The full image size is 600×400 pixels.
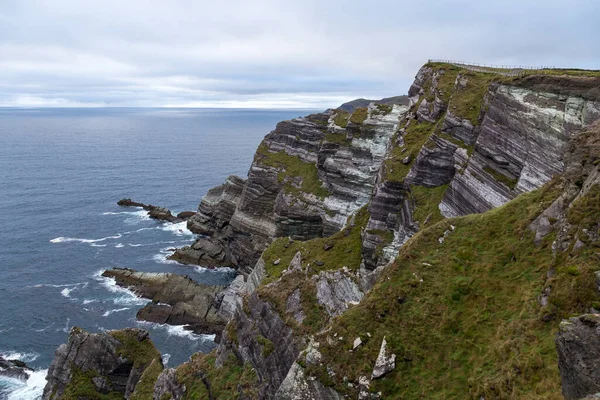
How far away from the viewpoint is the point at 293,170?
89.4 meters

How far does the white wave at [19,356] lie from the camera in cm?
5700

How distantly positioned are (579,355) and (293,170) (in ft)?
A: 254

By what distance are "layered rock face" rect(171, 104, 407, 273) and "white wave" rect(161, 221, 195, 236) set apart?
2.66m

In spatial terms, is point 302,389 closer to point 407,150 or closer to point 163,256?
point 407,150

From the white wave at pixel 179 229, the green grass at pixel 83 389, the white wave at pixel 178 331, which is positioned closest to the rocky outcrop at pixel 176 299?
the white wave at pixel 178 331

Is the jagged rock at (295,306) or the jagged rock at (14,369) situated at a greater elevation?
the jagged rock at (295,306)

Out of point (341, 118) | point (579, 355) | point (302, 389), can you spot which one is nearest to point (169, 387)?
point (302, 389)

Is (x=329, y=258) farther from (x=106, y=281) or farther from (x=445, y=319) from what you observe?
(x=106, y=281)

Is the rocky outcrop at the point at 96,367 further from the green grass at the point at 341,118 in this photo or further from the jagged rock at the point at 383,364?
the green grass at the point at 341,118

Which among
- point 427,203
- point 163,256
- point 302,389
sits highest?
point 427,203

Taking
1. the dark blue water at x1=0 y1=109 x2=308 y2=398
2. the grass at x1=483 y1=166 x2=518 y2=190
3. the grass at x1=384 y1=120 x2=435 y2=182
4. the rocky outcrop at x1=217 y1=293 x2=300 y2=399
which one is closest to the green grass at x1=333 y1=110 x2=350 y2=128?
the grass at x1=384 y1=120 x2=435 y2=182

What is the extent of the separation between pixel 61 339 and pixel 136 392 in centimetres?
2913

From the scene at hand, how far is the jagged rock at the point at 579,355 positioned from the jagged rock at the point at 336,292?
14.2 metres

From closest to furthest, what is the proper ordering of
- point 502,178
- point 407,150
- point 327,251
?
point 502,178 < point 327,251 < point 407,150
